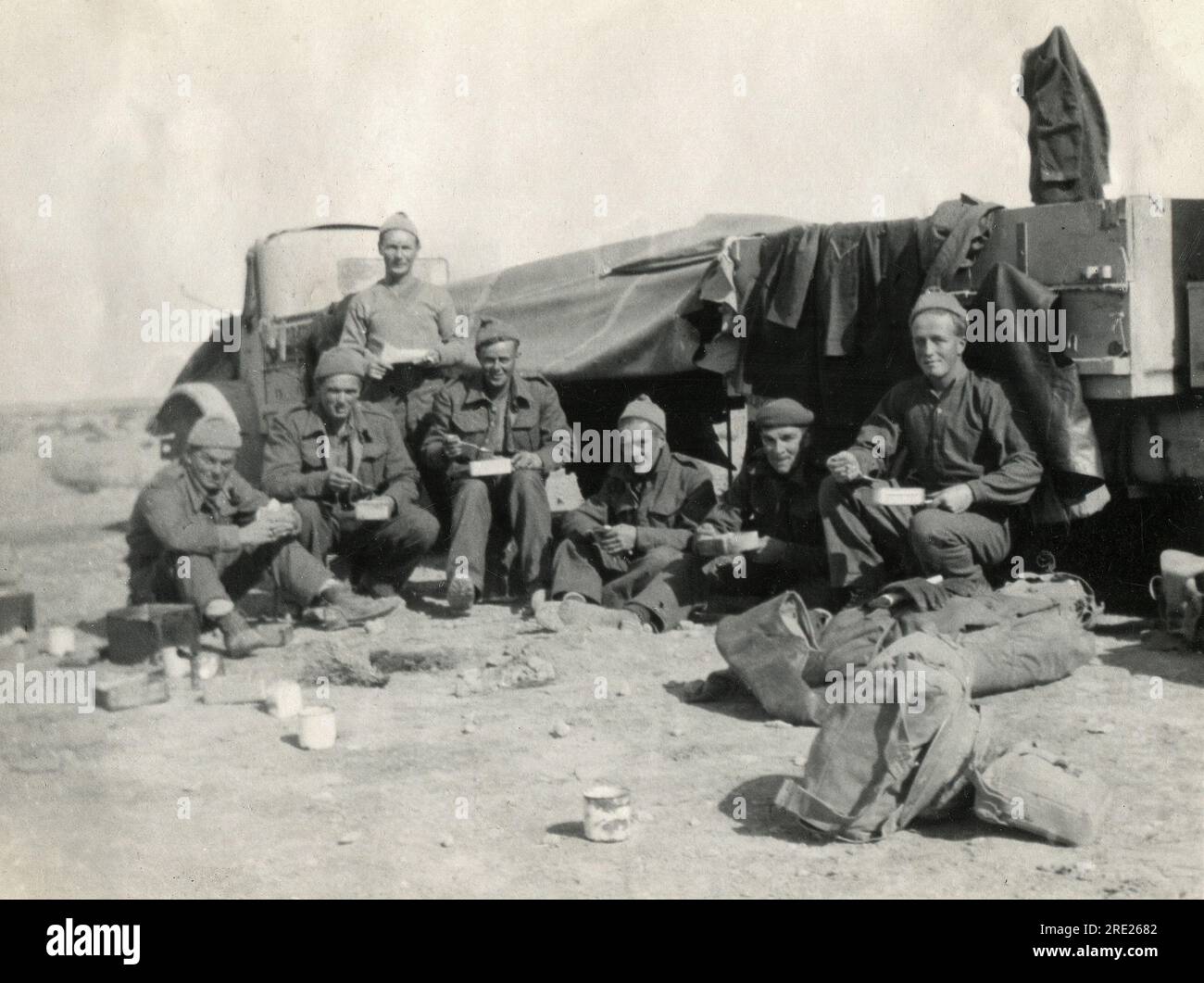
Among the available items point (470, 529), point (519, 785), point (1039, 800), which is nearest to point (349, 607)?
point (470, 529)

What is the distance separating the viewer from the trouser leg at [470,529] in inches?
289

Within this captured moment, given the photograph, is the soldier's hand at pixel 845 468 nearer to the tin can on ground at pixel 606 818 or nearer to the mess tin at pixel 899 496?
the mess tin at pixel 899 496

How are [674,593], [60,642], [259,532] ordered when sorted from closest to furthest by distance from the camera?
[60,642], [259,532], [674,593]

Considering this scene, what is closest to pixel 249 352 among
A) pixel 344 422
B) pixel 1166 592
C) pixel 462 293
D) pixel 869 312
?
pixel 462 293

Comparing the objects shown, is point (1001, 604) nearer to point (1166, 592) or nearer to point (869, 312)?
point (1166, 592)

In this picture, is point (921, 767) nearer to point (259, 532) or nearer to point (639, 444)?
point (639, 444)

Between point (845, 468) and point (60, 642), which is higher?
point (845, 468)

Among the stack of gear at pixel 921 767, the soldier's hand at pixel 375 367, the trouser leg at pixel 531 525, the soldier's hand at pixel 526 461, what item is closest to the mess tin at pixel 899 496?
the stack of gear at pixel 921 767

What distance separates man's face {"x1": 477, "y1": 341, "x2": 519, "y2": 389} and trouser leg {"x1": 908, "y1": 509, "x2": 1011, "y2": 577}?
2.76 m

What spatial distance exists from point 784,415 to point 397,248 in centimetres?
279

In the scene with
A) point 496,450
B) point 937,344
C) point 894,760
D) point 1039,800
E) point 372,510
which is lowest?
point 1039,800

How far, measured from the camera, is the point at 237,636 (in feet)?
20.5

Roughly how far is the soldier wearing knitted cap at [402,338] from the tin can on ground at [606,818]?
4.65 meters
